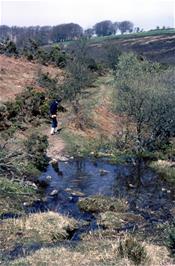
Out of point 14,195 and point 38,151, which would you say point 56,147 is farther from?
point 14,195

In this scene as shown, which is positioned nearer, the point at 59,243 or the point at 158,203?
the point at 59,243

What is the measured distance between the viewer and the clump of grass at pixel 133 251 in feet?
45.8

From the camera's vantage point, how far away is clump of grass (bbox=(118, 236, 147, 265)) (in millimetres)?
13969

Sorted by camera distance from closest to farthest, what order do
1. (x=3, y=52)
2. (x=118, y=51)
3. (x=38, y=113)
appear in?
(x=38, y=113)
(x=3, y=52)
(x=118, y=51)

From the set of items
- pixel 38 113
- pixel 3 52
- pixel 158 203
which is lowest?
pixel 158 203

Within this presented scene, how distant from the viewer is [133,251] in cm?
1412

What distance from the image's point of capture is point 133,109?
30484 millimetres

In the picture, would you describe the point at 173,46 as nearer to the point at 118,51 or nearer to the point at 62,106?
the point at 118,51

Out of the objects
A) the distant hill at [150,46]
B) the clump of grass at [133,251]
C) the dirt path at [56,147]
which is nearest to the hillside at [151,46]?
the distant hill at [150,46]

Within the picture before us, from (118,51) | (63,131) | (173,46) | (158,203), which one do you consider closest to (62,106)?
(63,131)

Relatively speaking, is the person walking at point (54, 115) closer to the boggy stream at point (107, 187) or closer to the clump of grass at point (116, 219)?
the boggy stream at point (107, 187)

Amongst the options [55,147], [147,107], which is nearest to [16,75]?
[55,147]

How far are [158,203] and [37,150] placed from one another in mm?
7954

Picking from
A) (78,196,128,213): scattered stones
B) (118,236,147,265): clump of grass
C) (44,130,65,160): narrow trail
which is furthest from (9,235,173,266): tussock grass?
(44,130,65,160): narrow trail
